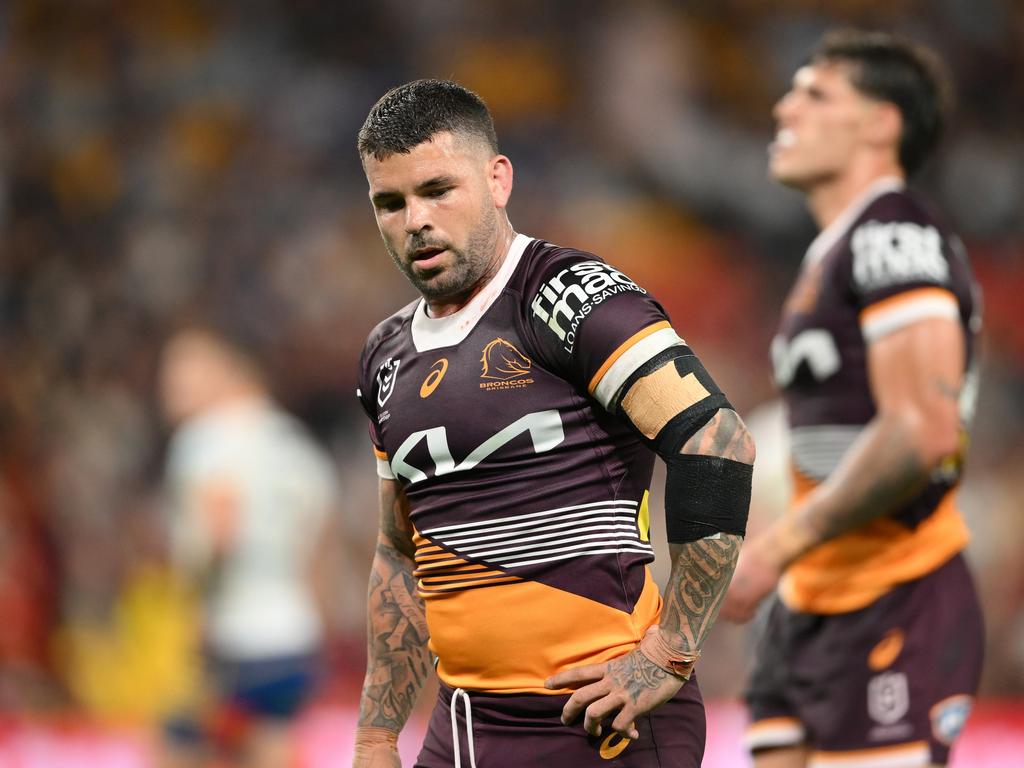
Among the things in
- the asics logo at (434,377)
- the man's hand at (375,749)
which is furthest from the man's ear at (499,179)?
the man's hand at (375,749)

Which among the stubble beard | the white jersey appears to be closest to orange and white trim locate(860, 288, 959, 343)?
the stubble beard

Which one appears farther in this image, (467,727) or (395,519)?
(395,519)

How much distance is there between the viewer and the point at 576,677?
8.73 feet

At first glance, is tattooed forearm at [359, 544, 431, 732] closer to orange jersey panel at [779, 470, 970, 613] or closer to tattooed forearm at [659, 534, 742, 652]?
tattooed forearm at [659, 534, 742, 652]

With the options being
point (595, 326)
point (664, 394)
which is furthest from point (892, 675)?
point (595, 326)

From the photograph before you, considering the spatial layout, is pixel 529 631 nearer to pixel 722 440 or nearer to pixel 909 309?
pixel 722 440

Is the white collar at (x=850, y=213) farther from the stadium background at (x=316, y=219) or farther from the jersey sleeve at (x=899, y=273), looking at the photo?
the stadium background at (x=316, y=219)

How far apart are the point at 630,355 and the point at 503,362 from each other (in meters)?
0.28

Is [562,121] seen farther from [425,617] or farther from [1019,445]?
[425,617]

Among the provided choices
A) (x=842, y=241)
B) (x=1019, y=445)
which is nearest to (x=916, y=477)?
(x=842, y=241)

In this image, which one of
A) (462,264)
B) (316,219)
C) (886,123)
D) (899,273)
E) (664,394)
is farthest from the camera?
(316,219)

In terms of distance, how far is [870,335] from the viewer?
12.2 ft

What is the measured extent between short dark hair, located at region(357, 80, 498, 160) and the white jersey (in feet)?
12.0

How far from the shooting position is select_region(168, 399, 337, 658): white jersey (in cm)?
628
